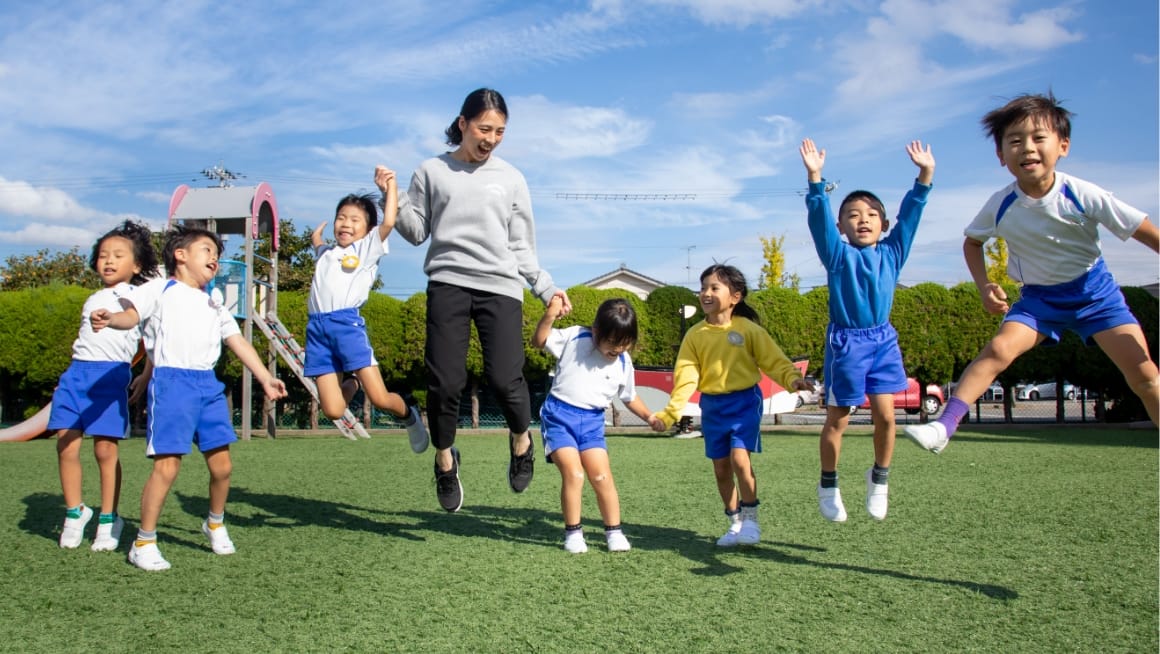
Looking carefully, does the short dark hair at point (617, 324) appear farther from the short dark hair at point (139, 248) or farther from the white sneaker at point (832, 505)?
the short dark hair at point (139, 248)

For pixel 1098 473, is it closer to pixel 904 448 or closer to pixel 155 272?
pixel 904 448

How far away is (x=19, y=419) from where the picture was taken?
1900 cm

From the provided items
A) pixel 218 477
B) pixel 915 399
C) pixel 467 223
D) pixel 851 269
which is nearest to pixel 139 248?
pixel 218 477

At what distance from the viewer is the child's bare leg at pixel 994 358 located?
3637 millimetres

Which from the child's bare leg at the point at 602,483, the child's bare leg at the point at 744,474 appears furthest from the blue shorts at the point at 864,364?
the child's bare leg at the point at 602,483

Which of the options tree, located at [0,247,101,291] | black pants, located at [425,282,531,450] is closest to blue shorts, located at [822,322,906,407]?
black pants, located at [425,282,531,450]

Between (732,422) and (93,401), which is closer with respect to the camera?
(732,422)

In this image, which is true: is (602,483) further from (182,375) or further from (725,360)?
(182,375)

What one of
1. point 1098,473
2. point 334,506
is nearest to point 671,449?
point 1098,473

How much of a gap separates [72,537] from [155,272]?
165 centimetres

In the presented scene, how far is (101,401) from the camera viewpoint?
15.6 ft

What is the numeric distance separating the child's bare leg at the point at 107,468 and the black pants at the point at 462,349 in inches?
70.2

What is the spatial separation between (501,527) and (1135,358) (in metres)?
3.42

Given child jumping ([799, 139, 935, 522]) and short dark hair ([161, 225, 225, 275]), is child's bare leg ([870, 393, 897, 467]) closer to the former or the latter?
child jumping ([799, 139, 935, 522])
